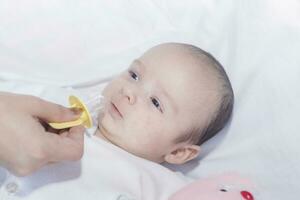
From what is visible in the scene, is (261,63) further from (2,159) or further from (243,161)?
(2,159)

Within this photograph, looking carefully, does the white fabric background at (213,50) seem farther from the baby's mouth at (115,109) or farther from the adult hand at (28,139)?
the adult hand at (28,139)

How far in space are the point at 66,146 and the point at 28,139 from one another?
0.08 meters

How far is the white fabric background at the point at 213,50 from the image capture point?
129cm

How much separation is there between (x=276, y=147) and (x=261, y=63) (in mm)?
212

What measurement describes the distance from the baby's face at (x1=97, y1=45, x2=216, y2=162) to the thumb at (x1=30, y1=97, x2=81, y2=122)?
22 centimetres

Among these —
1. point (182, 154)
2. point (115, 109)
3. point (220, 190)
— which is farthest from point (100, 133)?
point (220, 190)

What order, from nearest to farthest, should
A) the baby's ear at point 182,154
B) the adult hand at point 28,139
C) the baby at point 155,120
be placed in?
the adult hand at point 28,139
the baby at point 155,120
the baby's ear at point 182,154

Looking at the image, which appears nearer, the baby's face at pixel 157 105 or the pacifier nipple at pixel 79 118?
the pacifier nipple at pixel 79 118

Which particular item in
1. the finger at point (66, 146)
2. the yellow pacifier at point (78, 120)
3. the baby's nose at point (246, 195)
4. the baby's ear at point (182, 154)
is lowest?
the baby's ear at point (182, 154)

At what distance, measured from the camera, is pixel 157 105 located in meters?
1.26

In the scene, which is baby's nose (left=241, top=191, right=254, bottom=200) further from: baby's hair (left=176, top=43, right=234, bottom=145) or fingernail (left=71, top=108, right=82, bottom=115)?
fingernail (left=71, top=108, right=82, bottom=115)

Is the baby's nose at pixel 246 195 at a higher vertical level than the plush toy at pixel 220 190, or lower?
higher

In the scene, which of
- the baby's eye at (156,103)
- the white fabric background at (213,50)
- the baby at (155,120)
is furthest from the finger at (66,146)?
the white fabric background at (213,50)

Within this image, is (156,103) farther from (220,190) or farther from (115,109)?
(220,190)
